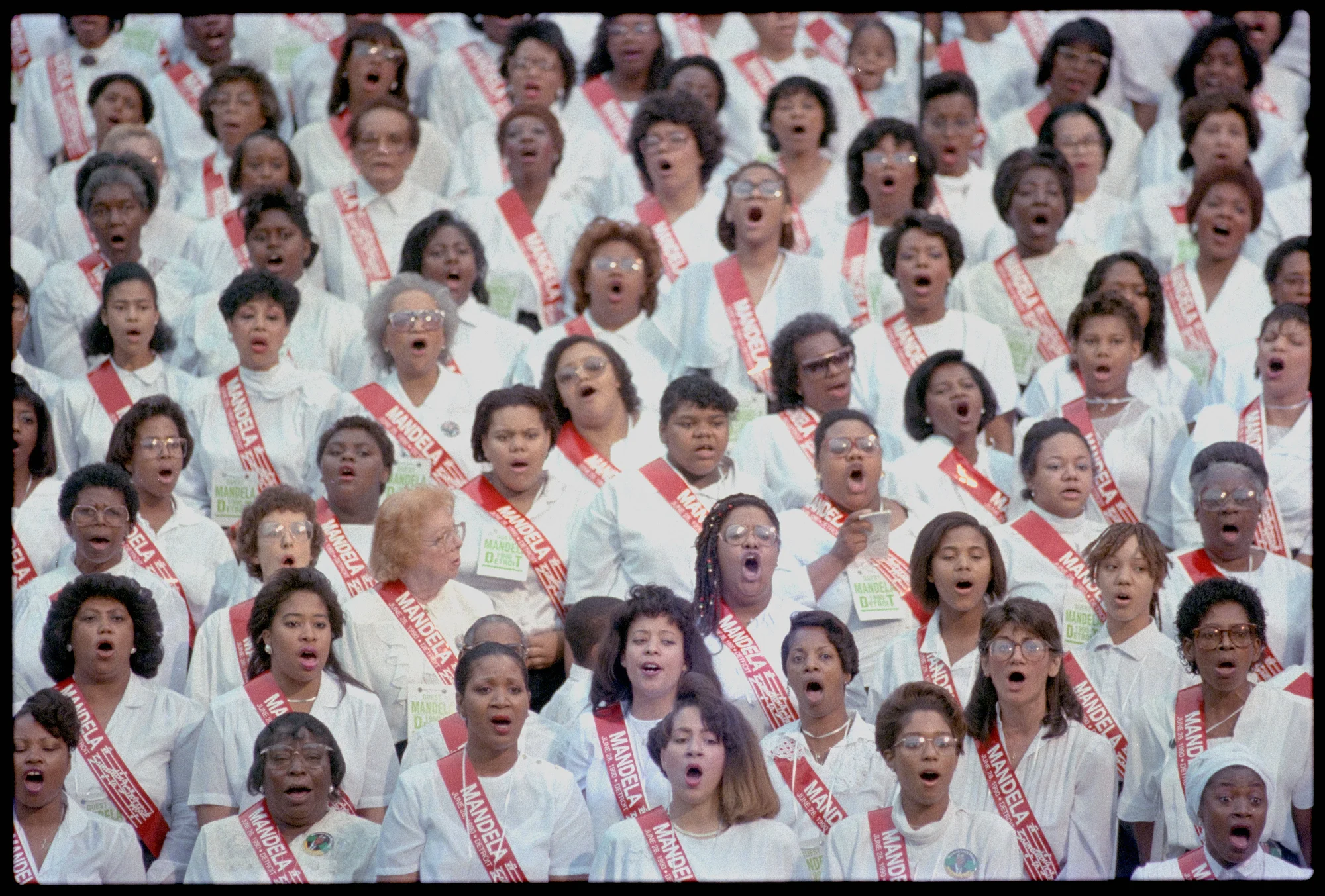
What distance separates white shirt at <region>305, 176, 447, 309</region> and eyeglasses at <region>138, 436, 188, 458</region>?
44.0 inches

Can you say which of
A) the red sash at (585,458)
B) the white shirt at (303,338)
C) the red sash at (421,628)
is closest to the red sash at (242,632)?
the red sash at (421,628)

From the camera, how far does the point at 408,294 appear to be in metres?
6.12

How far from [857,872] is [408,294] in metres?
2.25

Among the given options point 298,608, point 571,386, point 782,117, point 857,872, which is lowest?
point 857,872

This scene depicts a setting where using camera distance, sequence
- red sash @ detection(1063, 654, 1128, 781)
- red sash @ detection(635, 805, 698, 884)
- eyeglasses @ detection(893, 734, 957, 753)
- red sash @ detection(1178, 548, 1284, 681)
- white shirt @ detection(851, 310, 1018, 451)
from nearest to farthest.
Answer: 1. red sash @ detection(635, 805, 698, 884)
2. eyeglasses @ detection(893, 734, 957, 753)
3. red sash @ detection(1063, 654, 1128, 781)
4. red sash @ detection(1178, 548, 1284, 681)
5. white shirt @ detection(851, 310, 1018, 451)

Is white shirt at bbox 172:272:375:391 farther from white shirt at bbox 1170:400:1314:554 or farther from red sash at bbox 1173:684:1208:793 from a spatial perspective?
red sash at bbox 1173:684:1208:793

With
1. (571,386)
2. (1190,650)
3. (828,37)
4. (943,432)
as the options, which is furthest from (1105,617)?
(828,37)

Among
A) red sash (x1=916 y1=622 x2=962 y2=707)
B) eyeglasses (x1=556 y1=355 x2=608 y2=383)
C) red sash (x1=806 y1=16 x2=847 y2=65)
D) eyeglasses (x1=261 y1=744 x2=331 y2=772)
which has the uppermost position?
red sash (x1=806 y1=16 x2=847 y2=65)

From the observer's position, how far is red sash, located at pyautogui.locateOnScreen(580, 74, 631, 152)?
7.35m

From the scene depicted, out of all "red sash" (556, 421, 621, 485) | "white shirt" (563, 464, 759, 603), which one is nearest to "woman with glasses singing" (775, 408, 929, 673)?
"white shirt" (563, 464, 759, 603)

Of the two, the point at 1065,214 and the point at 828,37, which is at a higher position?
the point at 828,37

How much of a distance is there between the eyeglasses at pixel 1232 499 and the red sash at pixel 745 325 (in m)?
1.31

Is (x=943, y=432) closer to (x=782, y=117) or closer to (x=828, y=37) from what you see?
(x=782, y=117)

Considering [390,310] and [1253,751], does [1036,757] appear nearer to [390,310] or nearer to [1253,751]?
[1253,751]
